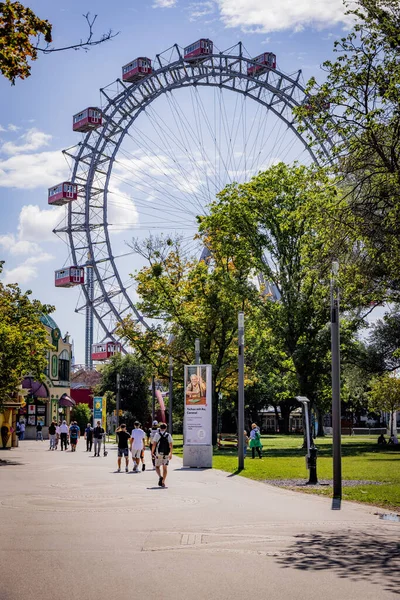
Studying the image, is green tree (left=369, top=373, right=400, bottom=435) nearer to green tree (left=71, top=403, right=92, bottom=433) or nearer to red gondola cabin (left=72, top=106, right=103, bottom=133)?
green tree (left=71, top=403, right=92, bottom=433)

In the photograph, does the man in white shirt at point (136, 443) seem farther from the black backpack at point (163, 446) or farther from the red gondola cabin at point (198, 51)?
the red gondola cabin at point (198, 51)

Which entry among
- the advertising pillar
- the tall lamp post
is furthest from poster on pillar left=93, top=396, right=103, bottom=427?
the tall lamp post

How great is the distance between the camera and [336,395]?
20656 millimetres

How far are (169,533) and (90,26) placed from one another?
8.20 metres

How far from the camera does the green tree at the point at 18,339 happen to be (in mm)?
38406

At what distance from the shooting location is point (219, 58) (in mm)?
63312

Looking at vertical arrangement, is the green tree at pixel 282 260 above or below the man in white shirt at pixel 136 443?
above

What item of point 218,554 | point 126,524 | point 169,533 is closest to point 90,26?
point 218,554

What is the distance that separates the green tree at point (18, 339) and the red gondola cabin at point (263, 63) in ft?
98.1

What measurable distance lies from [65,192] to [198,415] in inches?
1617

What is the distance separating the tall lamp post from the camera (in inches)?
783

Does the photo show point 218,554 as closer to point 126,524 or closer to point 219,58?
point 126,524

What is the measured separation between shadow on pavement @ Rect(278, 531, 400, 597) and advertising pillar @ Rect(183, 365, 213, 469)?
18.6 metres

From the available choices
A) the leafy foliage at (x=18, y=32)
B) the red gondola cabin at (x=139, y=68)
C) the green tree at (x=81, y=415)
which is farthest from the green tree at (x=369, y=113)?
the green tree at (x=81, y=415)
